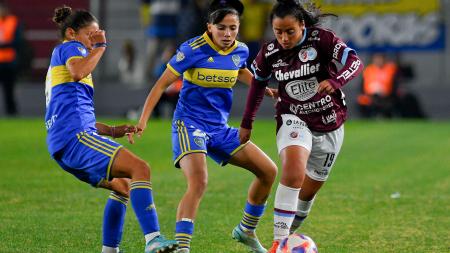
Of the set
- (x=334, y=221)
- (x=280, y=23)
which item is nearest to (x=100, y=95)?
(x=334, y=221)

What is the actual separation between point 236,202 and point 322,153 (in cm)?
317

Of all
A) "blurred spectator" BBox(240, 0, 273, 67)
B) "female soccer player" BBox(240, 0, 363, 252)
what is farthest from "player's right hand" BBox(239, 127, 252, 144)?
"blurred spectator" BBox(240, 0, 273, 67)

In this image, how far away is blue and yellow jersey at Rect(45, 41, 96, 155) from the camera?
7.83 meters

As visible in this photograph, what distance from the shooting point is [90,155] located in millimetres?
7719

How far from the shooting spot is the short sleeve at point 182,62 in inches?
335

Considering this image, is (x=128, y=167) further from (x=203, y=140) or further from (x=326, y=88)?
(x=326, y=88)

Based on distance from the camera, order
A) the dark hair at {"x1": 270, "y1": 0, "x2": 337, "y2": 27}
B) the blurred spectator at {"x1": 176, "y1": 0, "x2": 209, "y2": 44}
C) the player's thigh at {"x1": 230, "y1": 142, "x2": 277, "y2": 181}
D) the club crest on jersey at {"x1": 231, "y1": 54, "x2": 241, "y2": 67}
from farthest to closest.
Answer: the blurred spectator at {"x1": 176, "y1": 0, "x2": 209, "y2": 44} → the club crest on jersey at {"x1": 231, "y1": 54, "x2": 241, "y2": 67} → the player's thigh at {"x1": 230, "y1": 142, "x2": 277, "y2": 181} → the dark hair at {"x1": 270, "y1": 0, "x2": 337, "y2": 27}

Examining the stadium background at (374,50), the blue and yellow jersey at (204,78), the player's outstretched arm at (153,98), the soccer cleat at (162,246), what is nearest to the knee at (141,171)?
the soccer cleat at (162,246)

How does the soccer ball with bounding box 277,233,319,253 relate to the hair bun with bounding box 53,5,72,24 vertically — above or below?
below

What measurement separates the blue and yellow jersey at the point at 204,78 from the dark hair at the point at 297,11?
23.3 inches

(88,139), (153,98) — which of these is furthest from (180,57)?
(88,139)

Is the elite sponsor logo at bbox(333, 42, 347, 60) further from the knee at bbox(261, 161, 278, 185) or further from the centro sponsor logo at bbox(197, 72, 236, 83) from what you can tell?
the knee at bbox(261, 161, 278, 185)

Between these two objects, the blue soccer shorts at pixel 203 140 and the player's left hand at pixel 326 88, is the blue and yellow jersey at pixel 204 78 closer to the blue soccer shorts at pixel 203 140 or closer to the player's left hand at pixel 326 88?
the blue soccer shorts at pixel 203 140

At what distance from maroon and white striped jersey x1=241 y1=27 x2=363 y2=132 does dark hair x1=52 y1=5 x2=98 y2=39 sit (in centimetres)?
139
